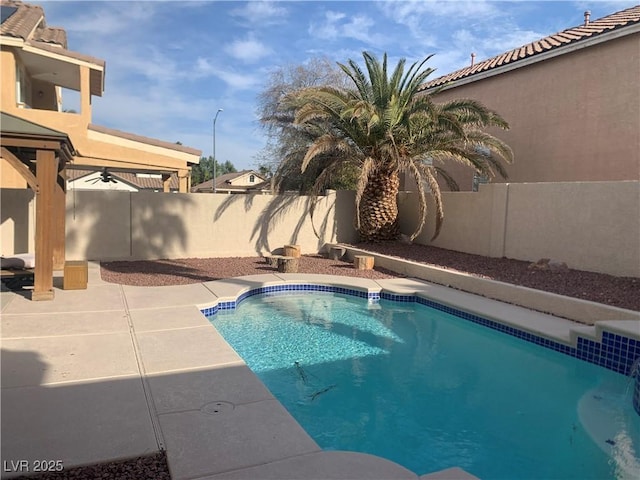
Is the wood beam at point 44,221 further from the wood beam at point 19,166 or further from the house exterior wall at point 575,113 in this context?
the house exterior wall at point 575,113

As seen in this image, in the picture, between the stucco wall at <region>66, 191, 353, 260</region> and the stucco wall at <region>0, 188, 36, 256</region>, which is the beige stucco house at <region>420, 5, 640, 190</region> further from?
the stucco wall at <region>0, 188, 36, 256</region>

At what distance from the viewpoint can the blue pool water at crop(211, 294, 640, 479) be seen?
4.27 m

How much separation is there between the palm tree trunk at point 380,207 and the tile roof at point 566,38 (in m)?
5.48

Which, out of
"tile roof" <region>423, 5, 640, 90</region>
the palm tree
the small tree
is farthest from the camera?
the small tree

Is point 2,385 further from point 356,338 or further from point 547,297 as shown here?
point 547,297

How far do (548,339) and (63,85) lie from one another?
19.0 metres

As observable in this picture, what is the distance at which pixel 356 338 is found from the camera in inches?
305

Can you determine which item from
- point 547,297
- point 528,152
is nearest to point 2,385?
point 547,297

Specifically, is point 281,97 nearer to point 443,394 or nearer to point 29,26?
point 29,26

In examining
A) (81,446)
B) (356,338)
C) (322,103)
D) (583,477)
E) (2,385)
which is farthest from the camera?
(322,103)

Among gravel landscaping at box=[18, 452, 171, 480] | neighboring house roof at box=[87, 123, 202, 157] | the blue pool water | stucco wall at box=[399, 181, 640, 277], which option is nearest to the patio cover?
the blue pool water

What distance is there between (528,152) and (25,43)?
15.5m

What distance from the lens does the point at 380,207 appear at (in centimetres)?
1452

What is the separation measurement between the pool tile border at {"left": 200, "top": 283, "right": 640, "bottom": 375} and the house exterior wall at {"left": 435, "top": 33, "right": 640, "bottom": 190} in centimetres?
667
